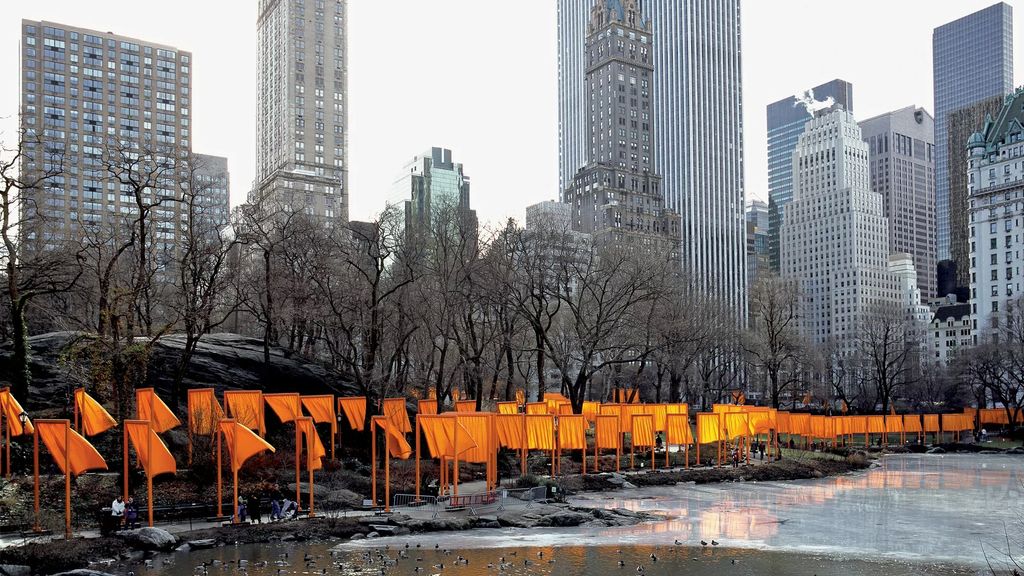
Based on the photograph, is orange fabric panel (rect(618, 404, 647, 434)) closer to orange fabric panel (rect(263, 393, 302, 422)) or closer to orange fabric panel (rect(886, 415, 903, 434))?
orange fabric panel (rect(263, 393, 302, 422))

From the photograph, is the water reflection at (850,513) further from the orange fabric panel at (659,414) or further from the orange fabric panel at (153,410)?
the orange fabric panel at (153,410)

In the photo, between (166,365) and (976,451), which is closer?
(166,365)

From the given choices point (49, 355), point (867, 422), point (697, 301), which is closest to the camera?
point (49, 355)

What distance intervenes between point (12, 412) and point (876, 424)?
65.4 metres

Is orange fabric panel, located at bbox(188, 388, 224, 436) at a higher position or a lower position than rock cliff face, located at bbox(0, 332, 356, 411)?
lower

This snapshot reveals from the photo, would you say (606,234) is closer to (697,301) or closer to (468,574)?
(697,301)

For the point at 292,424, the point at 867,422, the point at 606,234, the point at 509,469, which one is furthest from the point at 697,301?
the point at 606,234

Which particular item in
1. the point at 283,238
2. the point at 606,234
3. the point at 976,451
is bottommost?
the point at 976,451

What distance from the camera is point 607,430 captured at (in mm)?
46781

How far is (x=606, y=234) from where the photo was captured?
139 metres

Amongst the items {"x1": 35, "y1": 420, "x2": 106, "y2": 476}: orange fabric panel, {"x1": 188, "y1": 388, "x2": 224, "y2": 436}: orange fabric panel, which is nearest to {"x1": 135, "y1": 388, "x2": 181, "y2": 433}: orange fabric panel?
{"x1": 188, "y1": 388, "x2": 224, "y2": 436}: orange fabric panel

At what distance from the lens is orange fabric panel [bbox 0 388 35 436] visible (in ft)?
103

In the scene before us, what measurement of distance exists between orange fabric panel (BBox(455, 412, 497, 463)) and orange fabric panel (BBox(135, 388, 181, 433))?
37.1ft

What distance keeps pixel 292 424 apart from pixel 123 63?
116 metres
